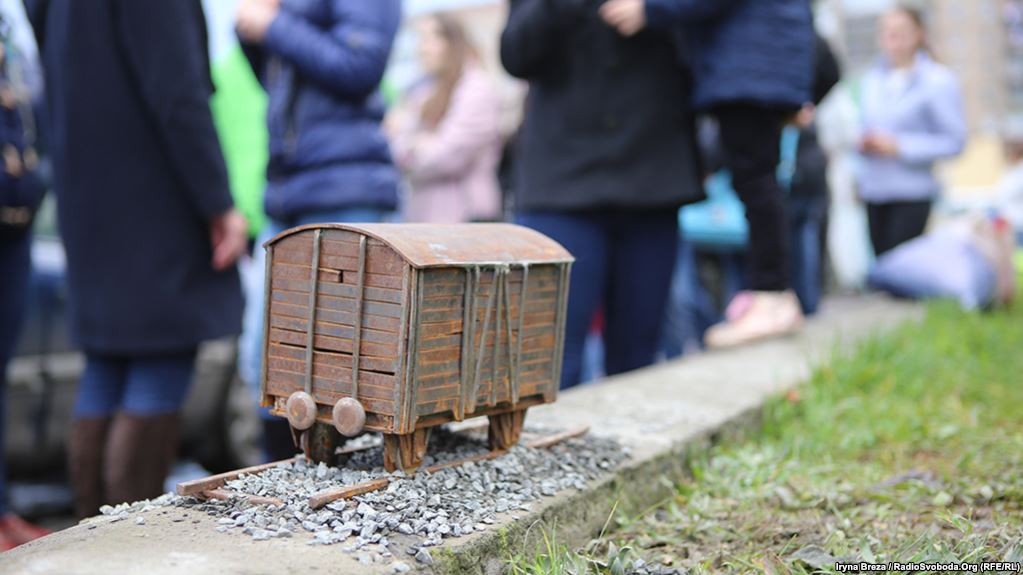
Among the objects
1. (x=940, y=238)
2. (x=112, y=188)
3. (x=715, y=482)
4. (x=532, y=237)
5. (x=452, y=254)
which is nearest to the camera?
(x=452, y=254)

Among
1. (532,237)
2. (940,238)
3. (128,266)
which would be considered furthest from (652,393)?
(940,238)

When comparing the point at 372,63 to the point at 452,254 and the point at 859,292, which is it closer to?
the point at 452,254

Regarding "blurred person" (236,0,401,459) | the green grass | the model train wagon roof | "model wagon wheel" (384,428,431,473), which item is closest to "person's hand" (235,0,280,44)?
"blurred person" (236,0,401,459)

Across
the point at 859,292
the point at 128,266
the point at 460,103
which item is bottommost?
the point at 859,292

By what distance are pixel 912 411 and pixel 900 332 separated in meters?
1.58

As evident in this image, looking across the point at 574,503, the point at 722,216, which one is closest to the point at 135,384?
the point at 574,503

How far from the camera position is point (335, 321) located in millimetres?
1902

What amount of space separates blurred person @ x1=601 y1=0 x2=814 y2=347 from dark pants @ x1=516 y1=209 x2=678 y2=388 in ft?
1.53

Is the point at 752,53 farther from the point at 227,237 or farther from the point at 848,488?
the point at 227,237

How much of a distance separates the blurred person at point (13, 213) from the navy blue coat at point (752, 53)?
2.11 metres

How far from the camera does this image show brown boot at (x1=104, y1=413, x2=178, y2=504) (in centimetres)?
269

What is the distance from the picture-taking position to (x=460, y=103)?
5191 mm

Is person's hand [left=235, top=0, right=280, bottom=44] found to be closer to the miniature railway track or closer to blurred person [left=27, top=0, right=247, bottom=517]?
blurred person [left=27, top=0, right=247, bottom=517]

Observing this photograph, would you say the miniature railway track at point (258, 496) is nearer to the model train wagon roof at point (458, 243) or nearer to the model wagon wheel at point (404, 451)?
the model wagon wheel at point (404, 451)
